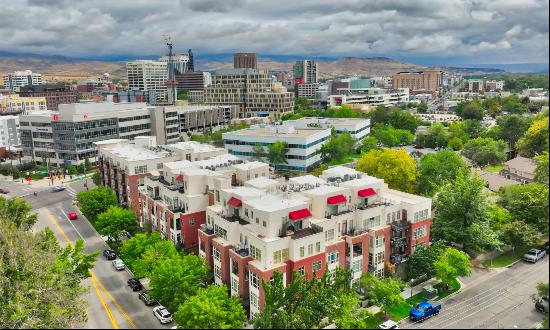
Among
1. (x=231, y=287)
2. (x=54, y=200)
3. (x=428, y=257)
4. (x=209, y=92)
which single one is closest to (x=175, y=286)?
(x=231, y=287)

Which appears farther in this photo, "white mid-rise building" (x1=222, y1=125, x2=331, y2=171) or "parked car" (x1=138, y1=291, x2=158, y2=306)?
"white mid-rise building" (x1=222, y1=125, x2=331, y2=171)

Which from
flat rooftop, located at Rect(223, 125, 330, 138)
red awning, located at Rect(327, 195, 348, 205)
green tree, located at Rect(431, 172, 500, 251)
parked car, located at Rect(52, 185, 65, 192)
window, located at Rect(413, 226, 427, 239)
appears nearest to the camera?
red awning, located at Rect(327, 195, 348, 205)

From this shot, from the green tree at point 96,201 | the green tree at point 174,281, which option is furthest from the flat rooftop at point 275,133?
the green tree at point 174,281

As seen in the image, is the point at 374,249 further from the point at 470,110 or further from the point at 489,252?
the point at 470,110

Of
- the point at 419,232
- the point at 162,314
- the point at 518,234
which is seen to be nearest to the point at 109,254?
the point at 162,314

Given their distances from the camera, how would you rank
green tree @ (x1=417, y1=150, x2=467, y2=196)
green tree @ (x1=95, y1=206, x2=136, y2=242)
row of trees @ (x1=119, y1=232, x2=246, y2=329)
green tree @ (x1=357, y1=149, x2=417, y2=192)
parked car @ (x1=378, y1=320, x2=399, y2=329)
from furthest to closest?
1. green tree @ (x1=417, y1=150, x2=467, y2=196)
2. green tree @ (x1=357, y1=149, x2=417, y2=192)
3. green tree @ (x1=95, y1=206, x2=136, y2=242)
4. parked car @ (x1=378, y1=320, x2=399, y2=329)
5. row of trees @ (x1=119, y1=232, x2=246, y2=329)

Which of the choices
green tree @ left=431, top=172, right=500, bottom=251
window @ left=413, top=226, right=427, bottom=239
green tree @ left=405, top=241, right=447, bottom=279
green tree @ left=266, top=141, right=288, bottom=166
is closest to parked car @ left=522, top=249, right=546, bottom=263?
green tree @ left=431, top=172, right=500, bottom=251

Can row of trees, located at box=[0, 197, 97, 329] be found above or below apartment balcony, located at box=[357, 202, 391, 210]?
below

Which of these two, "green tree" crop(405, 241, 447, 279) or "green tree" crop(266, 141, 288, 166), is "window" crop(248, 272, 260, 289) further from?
"green tree" crop(266, 141, 288, 166)
